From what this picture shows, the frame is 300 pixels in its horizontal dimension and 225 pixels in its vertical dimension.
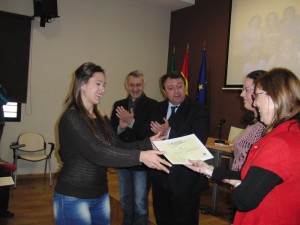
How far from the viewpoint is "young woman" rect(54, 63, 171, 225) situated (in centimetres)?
161

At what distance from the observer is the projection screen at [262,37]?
464cm

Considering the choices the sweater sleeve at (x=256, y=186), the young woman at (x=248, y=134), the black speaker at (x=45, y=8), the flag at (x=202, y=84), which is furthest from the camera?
the flag at (x=202, y=84)

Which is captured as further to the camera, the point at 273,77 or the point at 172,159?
the point at 172,159

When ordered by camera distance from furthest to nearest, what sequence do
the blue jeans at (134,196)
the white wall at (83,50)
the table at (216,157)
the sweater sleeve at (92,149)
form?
the white wall at (83,50) → the table at (216,157) → the blue jeans at (134,196) → the sweater sleeve at (92,149)

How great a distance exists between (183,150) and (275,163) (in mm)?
687

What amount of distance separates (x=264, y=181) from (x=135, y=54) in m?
5.67

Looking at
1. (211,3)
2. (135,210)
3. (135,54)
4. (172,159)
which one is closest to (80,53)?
(135,54)

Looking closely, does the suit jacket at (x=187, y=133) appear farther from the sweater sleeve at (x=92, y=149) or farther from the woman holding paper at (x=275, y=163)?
the woman holding paper at (x=275, y=163)

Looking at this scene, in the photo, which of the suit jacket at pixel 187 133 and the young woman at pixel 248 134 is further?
the suit jacket at pixel 187 133

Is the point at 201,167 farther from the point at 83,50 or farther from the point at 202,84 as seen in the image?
the point at 83,50

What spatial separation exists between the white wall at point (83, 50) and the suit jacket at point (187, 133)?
11.6 ft

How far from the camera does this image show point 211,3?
5988 millimetres

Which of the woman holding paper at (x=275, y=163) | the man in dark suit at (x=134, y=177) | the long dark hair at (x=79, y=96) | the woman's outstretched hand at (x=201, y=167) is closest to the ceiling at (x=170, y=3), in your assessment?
the man in dark suit at (x=134, y=177)

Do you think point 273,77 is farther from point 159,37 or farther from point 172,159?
point 159,37
